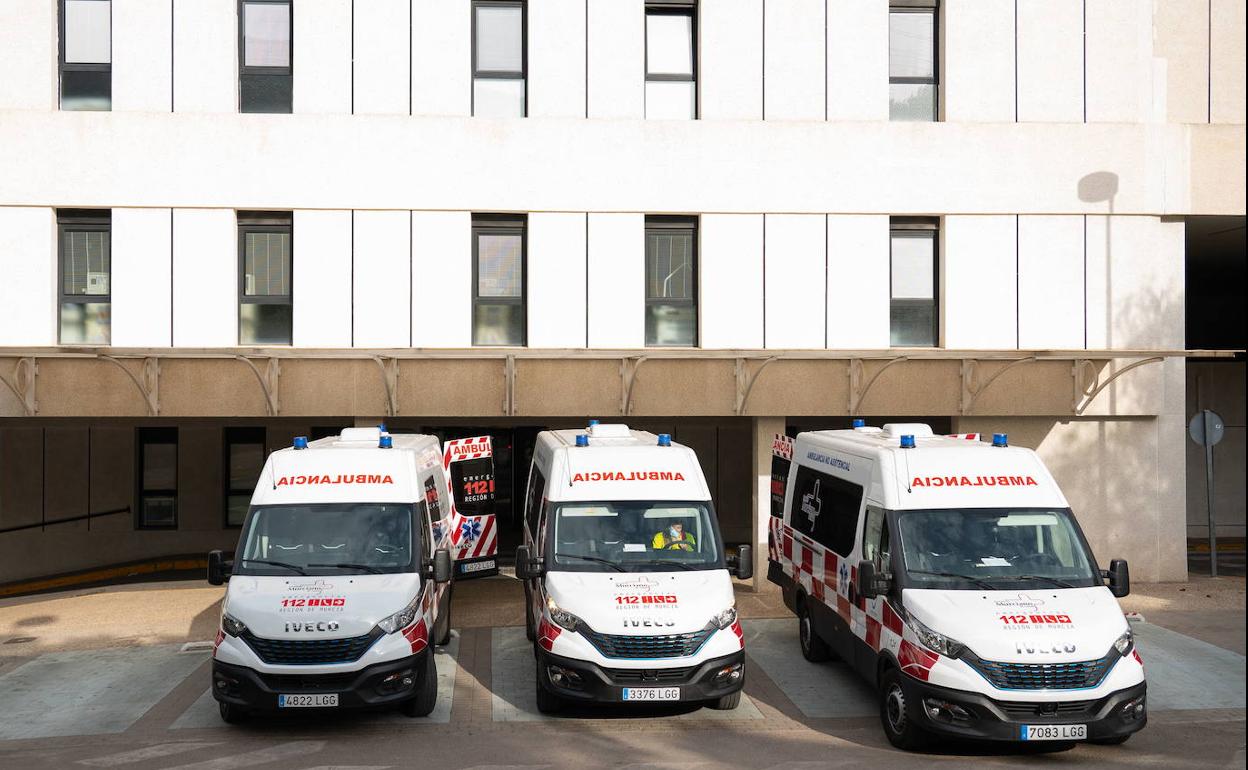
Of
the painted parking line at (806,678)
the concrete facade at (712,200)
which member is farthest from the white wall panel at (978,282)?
the painted parking line at (806,678)

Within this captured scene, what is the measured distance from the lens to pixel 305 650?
8.68 metres

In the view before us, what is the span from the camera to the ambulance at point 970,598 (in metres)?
7.99

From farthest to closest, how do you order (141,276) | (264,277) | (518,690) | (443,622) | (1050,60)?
(1050,60) < (264,277) < (141,276) < (443,622) < (518,690)

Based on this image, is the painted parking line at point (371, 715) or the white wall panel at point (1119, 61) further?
the white wall panel at point (1119, 61)

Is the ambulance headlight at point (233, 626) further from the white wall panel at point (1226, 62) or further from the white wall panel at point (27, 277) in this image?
the white wall panel at point (1226, 62)

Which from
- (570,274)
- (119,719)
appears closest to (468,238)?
(570,274)

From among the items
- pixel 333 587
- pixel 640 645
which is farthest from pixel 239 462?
pixel 640 645

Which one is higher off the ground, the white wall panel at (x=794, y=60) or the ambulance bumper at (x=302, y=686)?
the white wall panel at (x=794, y=60)

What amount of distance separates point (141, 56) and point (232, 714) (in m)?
11.0

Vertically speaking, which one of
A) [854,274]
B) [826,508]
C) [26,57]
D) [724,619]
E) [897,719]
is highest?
[26,57]

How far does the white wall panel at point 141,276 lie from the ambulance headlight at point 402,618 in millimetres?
8421

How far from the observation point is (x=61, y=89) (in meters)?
15.7

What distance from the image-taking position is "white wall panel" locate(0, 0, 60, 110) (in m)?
15.4

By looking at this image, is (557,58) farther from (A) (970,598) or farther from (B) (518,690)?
(A) (970,598)
